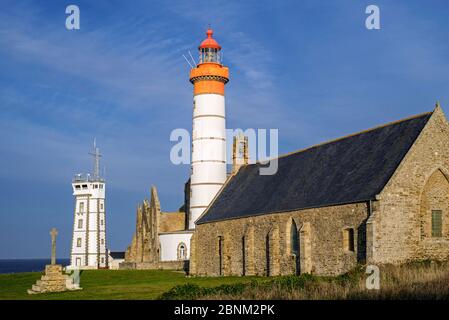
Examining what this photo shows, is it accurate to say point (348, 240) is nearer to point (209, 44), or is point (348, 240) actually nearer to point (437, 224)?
point (437, 224)

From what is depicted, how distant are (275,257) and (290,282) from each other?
45.5 ft

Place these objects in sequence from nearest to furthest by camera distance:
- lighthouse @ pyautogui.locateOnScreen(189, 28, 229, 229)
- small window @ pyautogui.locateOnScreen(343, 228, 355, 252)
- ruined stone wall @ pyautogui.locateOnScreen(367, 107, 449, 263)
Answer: ruined stone wall @ pyautogui.locateOnScreen(367, 107, 449, 263) < small window @ pyautogui.locateOnScreen(343, 228, 355, 252) < lighthouse @ pyautogui.locateOnScreen(189, 28, 229, 229)

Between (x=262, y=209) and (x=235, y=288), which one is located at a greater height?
(x=262, y=209)

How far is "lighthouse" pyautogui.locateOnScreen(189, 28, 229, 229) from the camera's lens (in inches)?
2056

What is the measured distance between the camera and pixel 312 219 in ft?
109

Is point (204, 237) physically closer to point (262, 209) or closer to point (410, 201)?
point (262, 209)

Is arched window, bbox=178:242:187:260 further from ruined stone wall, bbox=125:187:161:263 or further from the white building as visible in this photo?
the white building

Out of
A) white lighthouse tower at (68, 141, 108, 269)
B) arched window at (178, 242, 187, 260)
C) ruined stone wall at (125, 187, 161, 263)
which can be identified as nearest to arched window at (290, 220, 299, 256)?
arched window at (178, 242, 187, 260)

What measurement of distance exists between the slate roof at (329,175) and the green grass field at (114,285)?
18.2ft

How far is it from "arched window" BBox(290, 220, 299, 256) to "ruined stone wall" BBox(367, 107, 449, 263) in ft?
23.9

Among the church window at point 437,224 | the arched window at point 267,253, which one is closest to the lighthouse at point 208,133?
the arched window at point 267,253

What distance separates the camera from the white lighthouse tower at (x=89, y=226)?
244ft
